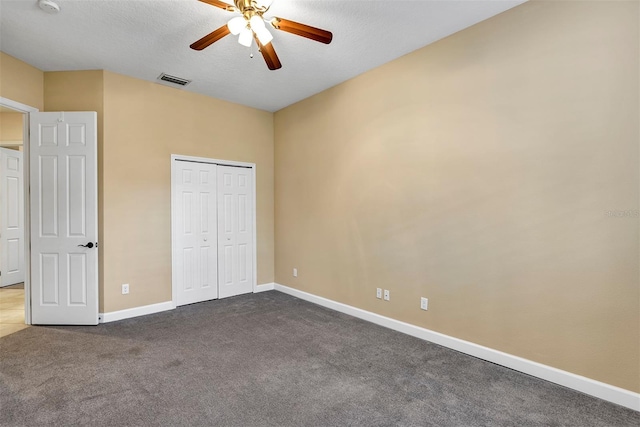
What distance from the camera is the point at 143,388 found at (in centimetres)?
228

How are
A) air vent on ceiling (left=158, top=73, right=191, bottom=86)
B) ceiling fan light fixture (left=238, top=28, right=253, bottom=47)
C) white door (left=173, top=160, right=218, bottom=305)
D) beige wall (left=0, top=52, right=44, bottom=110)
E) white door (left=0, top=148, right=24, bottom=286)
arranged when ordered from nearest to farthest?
ceiling fan light fixture (left=238, top=28, right=253, bottom=47), beige wall (left=0, top=52, right=44, bottom=110), air vent on ceiling (left=158, top=73, right=191, bottom=86), white door (left=173, top=160, right=218, bottom=305), white door (left=0, top=148, right=24, bottom=286)

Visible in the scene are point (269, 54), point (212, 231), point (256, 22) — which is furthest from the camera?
point (212, 231)

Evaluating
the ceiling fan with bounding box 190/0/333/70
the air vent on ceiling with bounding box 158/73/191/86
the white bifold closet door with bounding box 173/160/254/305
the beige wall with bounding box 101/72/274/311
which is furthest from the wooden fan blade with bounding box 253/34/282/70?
the white bifold closet door with bounding box 173/160/254/305

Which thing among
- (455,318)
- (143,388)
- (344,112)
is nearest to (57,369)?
(143,388)

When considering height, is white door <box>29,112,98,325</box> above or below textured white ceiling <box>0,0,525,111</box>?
below

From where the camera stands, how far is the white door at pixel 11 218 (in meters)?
5.18

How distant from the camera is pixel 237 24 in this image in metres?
2.21

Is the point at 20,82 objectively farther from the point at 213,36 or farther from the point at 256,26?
the point at 256,26

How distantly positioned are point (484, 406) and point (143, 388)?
8.07 ft

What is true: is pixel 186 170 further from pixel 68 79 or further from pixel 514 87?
pixel 514 87

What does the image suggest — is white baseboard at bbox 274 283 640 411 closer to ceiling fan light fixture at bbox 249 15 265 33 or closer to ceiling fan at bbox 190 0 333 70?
ceiling fan at bbox 190 0 333 70

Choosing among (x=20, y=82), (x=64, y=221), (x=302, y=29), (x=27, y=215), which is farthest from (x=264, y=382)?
(x=20, y=82)

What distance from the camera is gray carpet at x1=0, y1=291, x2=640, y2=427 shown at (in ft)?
6.46

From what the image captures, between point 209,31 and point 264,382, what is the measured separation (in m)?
3.15
